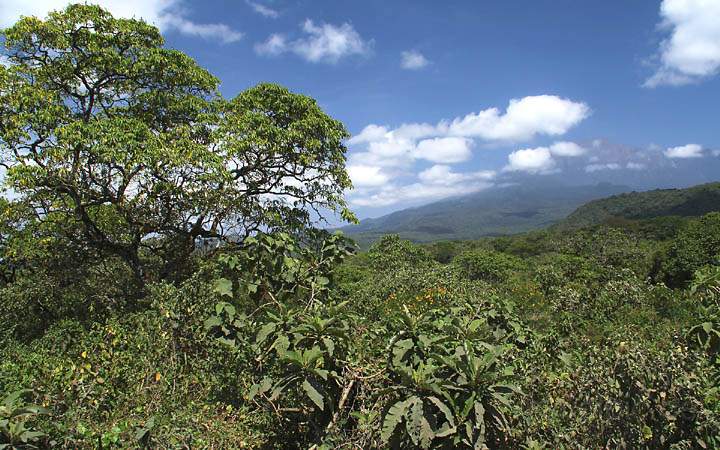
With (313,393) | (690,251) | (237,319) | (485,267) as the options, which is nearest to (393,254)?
(485,267)

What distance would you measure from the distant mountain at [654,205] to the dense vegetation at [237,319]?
89.1 m

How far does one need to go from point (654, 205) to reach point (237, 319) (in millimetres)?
144878

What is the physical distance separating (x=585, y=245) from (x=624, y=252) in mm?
5977

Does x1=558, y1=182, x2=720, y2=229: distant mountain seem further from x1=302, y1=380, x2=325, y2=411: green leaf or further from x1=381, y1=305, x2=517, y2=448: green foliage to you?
x1=302, y1=380, x2=325, y2=411: green leaf

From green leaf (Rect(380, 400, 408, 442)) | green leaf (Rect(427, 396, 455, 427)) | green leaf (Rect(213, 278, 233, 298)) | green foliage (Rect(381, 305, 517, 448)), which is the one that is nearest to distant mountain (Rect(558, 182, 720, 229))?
green leaf (Rect(213, 278, 233, 298))

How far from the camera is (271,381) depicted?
15.8ft

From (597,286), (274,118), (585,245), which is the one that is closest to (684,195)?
(585,245)

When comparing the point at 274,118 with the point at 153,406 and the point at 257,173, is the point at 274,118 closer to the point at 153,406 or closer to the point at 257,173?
the point at 257,173

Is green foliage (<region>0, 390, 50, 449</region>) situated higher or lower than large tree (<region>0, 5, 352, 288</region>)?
lower

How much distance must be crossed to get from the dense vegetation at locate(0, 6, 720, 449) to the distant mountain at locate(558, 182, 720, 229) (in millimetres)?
89096

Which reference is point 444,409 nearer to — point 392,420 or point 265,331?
point 392,420

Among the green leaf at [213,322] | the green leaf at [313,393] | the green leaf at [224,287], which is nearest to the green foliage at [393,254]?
the green leaf at [224,287]

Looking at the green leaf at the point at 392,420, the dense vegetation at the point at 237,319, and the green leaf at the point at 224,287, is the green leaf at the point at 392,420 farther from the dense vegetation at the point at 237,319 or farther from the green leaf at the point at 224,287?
the green leaf at the point at 224,287

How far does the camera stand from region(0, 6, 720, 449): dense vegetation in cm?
402
